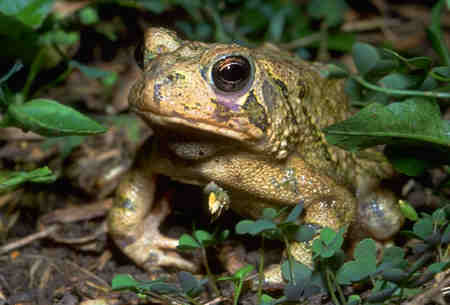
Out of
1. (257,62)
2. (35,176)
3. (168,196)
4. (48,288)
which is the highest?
(257,62)

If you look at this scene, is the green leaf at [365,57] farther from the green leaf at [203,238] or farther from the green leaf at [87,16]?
the green leaf at [87,16]

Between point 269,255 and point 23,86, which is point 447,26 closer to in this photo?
point 269,255

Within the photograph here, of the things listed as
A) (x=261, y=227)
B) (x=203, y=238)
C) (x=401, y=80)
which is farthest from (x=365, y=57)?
(x=203, y=238)

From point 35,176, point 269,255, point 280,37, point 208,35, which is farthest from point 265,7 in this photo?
point 35,176

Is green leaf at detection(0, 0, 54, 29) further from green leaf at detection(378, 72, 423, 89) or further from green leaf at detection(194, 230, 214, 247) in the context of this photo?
green leaf at detection(378, 72, 423, 89)

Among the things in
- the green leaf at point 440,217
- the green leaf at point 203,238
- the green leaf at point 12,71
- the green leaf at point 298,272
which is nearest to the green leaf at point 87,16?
the green leaf at point 12,71

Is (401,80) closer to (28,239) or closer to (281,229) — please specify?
(281,229)
